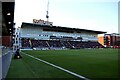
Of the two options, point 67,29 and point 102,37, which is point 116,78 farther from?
point 102,37

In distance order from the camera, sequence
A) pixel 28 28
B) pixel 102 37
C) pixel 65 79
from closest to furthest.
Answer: pixel 65 79 < pixel 28 28 < pixel 102 37

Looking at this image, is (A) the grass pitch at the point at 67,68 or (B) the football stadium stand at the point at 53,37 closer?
(A) the grass pitch at the point at 67,68

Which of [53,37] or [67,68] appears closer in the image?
[67,68]

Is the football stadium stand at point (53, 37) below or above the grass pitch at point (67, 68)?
above

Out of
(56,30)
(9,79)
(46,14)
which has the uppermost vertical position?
(46,14)

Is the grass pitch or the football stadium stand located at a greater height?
the football stadium stand

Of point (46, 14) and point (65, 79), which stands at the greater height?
point (46, 14)

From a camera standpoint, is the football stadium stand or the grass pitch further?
the football stadium stand

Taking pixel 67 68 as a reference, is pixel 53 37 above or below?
above

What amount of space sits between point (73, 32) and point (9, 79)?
9734 cm

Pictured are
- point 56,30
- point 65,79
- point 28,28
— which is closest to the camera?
point 65,79

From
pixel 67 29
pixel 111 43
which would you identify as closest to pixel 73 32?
pixel 67 29

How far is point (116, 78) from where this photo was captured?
910cm

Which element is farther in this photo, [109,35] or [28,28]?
[109,35]
